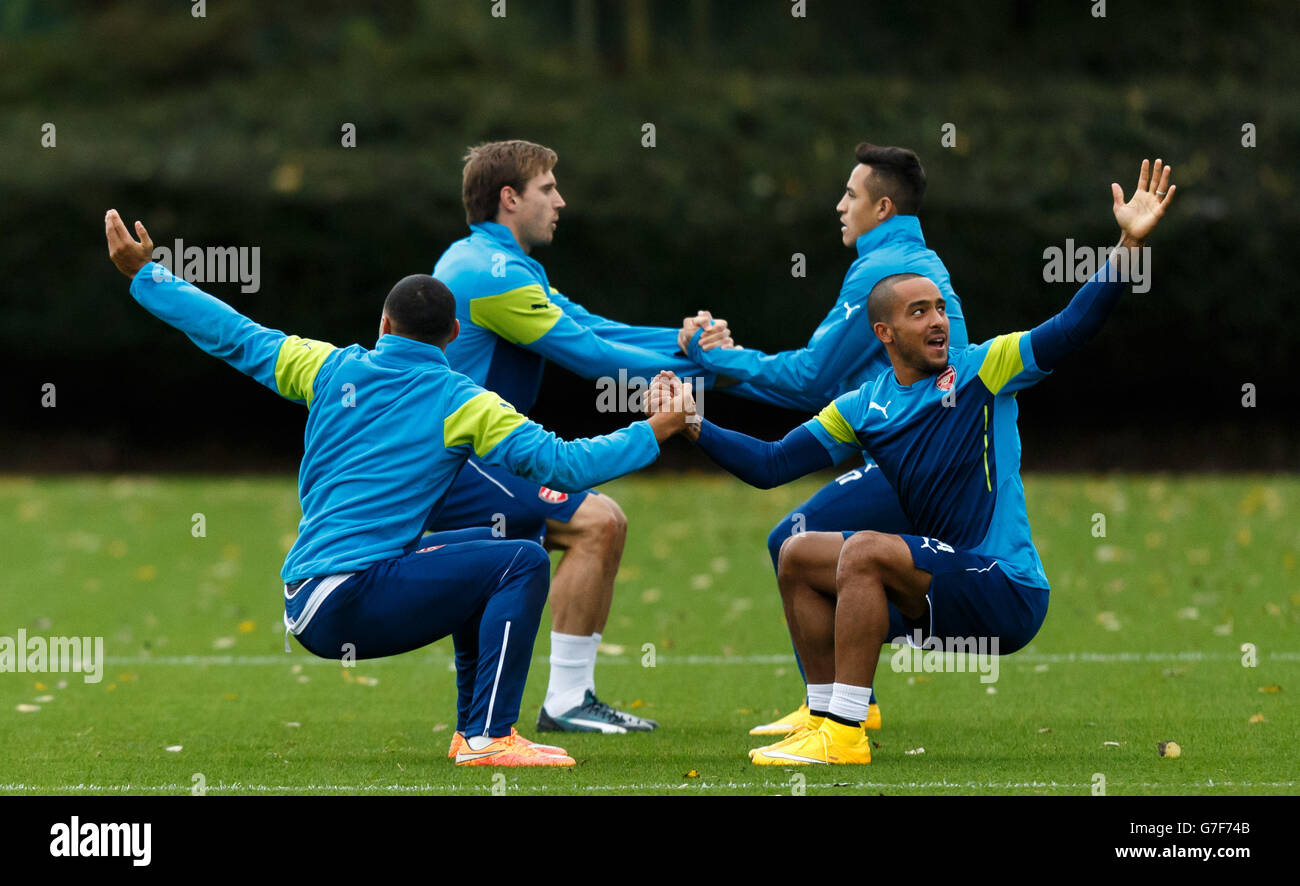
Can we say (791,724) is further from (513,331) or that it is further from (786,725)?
(513,331)

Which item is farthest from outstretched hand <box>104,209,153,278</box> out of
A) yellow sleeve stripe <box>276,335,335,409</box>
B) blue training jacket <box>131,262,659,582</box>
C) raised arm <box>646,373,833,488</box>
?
raised arm <box>646,373,833,488</box>

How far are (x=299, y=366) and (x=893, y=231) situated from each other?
2598 mm

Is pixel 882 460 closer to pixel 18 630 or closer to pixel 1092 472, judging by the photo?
pixel 18 630

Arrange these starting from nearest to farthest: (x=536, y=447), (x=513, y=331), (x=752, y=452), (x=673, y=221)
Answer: (x=536, y=447) < (x=752, y=452) < (x=513, y=331) < (x=673, y=221)

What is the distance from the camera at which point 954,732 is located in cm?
705

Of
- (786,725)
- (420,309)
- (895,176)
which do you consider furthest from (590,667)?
(895,176)

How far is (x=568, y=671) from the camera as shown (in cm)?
737

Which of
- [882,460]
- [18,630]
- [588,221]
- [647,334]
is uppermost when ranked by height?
[588,221]

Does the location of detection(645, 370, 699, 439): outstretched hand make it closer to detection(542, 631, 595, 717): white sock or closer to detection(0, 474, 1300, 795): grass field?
detection(0, 474, 1300, 795): grass field

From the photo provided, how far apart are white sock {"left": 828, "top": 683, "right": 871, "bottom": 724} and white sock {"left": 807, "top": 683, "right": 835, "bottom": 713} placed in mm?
373

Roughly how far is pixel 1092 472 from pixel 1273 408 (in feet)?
7.60

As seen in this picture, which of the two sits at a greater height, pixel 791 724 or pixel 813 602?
pixel 813 602

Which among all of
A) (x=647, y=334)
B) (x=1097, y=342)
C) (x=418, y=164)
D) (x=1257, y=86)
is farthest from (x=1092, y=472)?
(x=647, y=334)

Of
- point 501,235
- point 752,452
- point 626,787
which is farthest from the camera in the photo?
point 501,235
